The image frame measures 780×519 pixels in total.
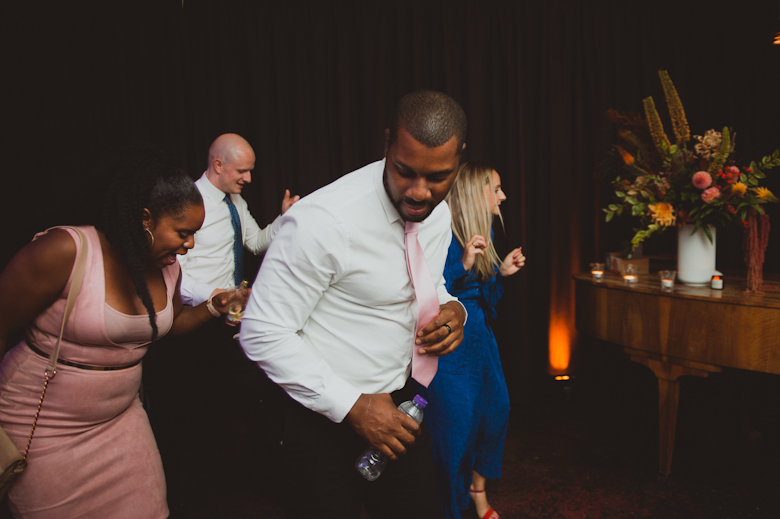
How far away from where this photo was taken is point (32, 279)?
123 centimetres

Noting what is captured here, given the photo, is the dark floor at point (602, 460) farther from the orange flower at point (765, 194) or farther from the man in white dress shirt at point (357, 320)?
the orange flower at point (765, 194)

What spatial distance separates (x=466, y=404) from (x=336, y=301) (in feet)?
4.31

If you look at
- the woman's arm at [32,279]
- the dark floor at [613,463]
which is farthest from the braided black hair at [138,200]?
the dark floor at [613,463]

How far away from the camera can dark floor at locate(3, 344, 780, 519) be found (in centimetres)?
247

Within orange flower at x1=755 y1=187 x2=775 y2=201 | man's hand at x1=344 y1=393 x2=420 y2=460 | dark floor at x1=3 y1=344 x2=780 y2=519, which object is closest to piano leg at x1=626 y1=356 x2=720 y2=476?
dark floor at x1=3 y1=344 x2=780 y2=519

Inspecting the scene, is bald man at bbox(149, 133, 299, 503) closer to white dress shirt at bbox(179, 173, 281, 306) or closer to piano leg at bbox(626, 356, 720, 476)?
white dress shirt at bbox(179, 173, 281, 306)

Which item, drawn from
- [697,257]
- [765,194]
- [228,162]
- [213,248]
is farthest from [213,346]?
[765,194]

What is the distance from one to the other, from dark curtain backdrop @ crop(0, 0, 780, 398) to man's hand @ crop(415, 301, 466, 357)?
2.38 meters

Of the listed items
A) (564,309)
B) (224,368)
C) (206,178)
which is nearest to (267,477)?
(224,368)

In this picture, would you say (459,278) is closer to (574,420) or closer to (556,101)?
(574,420)

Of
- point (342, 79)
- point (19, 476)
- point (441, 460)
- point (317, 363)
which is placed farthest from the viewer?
point (342, 79)

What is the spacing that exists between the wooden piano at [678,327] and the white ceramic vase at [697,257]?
0.28 ft

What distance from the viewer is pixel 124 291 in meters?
1.37

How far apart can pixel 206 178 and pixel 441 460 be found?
6.86ft
